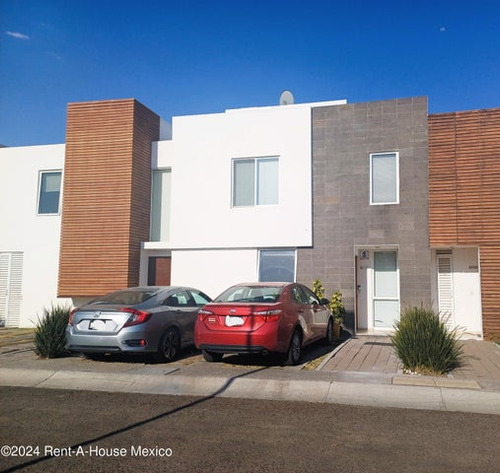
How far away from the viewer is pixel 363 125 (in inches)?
558

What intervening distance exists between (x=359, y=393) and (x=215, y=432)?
8.32 ft

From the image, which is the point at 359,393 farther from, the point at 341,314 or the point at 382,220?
the point at 382,220

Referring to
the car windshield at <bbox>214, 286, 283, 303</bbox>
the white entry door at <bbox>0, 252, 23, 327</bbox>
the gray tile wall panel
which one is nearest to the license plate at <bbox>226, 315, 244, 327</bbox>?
the car windshield at <bbox>214, 286, 283, 303</bbox>

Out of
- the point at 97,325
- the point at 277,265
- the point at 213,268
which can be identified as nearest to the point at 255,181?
the point at 277,265

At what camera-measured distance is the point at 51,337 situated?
10312mm

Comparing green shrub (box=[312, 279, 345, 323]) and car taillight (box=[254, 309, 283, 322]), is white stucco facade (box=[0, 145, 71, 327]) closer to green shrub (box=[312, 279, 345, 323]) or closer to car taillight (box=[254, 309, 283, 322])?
green shrub (box=[312, 279, 345, 323])

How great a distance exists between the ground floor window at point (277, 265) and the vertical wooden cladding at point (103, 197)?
3.95 metres

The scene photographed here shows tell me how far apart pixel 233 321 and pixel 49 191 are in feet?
35.1

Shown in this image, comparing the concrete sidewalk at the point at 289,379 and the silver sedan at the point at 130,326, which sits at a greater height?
the silver sedan at the point at 130,326

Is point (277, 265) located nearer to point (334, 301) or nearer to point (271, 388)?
point (334, 301)

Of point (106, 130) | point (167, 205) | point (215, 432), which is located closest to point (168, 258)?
point (167, 205)

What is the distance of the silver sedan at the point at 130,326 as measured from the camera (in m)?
9.11

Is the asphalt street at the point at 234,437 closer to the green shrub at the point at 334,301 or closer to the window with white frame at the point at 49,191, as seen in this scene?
the green shrub at the point at 334,301

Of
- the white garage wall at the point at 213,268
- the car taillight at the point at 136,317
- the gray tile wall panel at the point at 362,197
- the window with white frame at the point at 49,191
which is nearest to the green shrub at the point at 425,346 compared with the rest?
the car taillight at the point at 136,317
